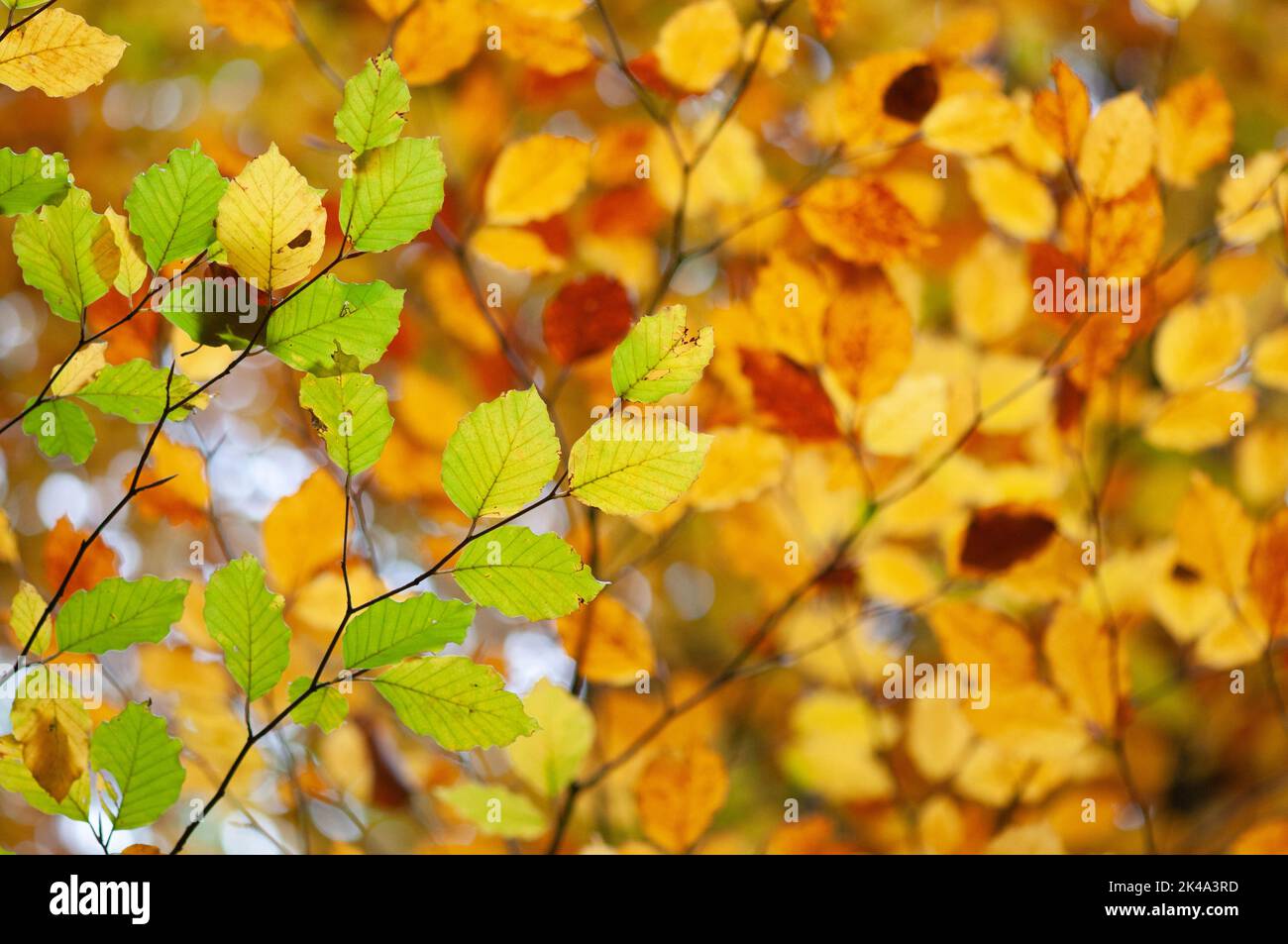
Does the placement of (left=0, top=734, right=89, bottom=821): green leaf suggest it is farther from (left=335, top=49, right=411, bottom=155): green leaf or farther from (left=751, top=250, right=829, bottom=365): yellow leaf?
(left=751, top=250, right=829, bottom=365): yellow leaf

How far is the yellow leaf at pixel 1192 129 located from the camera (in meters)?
0.54

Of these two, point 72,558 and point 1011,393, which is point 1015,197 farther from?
point 72,558

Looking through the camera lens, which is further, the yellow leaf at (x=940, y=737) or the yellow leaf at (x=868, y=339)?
the yellow leaf at (x=940, y=737)

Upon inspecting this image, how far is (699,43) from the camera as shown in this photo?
1.67 feet

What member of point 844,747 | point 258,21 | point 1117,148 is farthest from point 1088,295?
point 258,21

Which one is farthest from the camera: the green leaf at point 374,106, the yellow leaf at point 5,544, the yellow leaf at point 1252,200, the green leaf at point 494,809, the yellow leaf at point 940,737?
the yellow leaf at point 940,737

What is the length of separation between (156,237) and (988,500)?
0.56 metres

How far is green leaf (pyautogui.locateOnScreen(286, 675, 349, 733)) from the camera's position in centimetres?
22

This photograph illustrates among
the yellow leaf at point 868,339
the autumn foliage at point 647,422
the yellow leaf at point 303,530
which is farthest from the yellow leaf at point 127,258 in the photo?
the yellow leaf at point 868,339

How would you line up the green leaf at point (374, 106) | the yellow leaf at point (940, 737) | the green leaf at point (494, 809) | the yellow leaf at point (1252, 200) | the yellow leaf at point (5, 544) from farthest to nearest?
the yellow leaf at point (940, 737), the yellow leaf at point (1252, 200), the green leaf at point (494, 809), the yellow leaf at point (5, 544), the green leaf at point (374, 106)

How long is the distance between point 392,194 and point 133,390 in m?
0.10

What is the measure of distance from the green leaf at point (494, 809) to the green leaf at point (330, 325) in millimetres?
277

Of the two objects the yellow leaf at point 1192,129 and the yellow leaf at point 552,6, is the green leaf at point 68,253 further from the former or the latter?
the yellow leaf at point 1192,129
